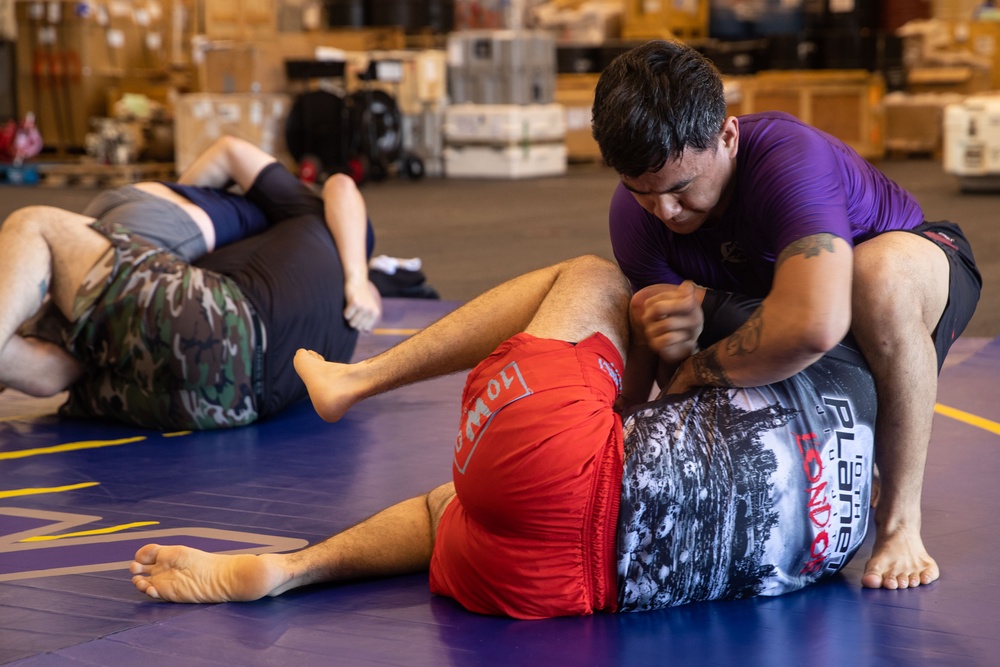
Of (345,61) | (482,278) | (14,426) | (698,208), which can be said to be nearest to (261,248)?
(14,426)

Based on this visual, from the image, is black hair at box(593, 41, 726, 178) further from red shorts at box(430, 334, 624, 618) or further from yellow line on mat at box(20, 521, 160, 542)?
yellow line on mat at box(20, 521, 160, 542)

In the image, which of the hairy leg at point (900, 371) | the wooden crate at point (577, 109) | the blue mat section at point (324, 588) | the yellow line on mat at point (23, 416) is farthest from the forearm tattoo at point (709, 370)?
the wooden crate at point (577, 109)

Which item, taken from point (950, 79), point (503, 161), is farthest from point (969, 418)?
point (950, 79)

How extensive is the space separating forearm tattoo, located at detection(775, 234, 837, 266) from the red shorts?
41 cm

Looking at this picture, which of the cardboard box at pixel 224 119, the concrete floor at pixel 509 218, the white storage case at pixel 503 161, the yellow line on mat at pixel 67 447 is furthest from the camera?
the white storage case at pixel 503 161

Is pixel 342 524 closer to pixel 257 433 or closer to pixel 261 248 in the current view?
pixel 257 433

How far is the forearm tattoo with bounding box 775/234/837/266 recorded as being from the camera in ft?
7.16

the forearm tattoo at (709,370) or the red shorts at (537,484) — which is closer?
the red shorts at (537,484)

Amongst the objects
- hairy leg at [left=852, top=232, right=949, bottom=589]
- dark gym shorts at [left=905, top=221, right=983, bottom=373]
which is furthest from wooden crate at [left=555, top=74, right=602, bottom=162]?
hairy leg at [left=852, top=232, right=949, bottom=589]

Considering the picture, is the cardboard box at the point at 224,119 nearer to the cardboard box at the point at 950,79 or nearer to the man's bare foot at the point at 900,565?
the cardboard box at the point at 950,79

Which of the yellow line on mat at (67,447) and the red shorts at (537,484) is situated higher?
the red shorts at (537,484)

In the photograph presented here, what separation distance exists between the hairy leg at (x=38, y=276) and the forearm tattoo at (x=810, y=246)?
219cm

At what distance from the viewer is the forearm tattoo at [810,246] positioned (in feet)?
7.16

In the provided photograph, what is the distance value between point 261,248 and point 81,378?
2.22 feet
